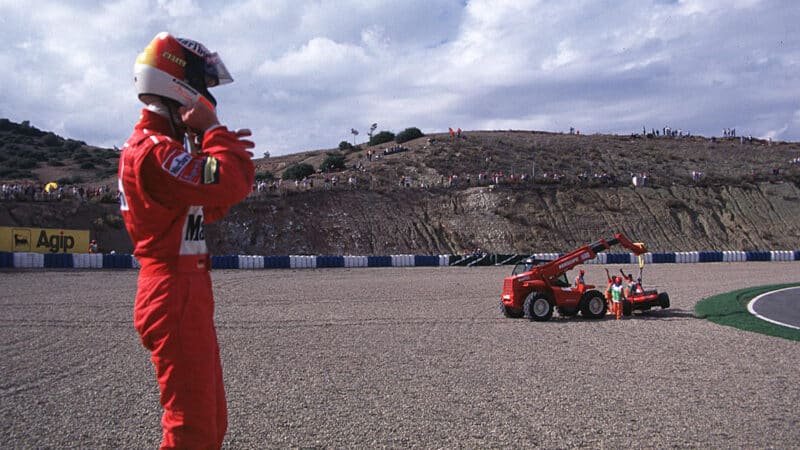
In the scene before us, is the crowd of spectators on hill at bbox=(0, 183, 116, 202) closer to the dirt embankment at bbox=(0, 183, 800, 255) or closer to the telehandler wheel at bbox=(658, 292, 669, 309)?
the dirt embankment at bbox=(0, 183, 800, 255)

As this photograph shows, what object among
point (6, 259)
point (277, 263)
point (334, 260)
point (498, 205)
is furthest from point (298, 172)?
point (6, 259)

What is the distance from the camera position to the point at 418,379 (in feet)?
29.6

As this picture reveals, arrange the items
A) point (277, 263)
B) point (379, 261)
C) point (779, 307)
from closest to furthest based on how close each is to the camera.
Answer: point (779, 307)
point (277, 263)
point (379, 261)

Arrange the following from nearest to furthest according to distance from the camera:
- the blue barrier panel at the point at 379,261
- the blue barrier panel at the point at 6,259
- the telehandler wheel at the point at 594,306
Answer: the telehandler wheel at the point at 594,306 → the blue barrier panel at the point at 6,259 → the blue barrier panel at the point at 379,261

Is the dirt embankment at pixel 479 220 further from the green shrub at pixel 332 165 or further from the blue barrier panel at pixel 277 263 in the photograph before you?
the green shrub at pixel 332 165

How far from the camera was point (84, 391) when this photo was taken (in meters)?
8.27

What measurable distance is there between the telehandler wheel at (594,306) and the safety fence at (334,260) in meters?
8.58

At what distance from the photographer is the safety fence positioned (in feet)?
100

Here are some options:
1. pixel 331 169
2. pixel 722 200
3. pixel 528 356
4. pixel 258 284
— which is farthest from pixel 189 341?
pixel 722 200

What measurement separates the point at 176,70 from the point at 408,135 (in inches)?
3032

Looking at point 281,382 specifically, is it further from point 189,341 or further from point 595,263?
point 595,263

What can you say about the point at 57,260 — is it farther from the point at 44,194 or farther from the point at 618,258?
the point at 618,258

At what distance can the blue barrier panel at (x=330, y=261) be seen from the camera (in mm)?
35188

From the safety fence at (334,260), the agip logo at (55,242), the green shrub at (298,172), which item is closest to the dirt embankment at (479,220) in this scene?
the agip logo at (55,242)
